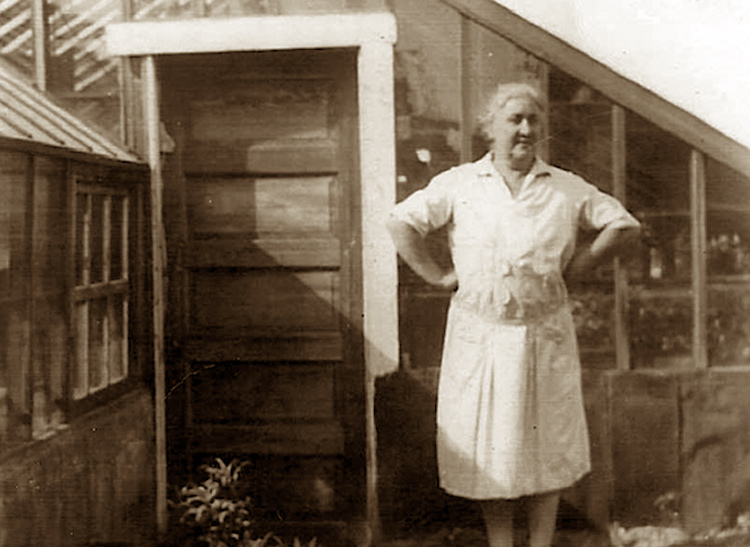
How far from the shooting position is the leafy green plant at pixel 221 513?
4086 millimetres

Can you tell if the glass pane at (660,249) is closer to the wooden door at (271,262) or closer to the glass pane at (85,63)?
the wooden door at (271,262)

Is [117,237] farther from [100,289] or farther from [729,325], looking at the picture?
[729,325]

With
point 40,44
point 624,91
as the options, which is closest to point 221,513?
point 40,44

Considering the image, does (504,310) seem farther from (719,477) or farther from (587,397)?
(719,477)

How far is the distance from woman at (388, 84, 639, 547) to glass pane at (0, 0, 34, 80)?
1.79m

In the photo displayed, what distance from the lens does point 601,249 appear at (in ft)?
12.2

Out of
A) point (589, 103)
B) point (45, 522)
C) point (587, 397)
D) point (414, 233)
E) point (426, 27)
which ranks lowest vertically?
point (45, 522)

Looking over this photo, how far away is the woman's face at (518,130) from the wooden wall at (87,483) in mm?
1895

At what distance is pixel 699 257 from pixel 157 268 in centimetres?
235

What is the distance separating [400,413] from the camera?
409 centimetres

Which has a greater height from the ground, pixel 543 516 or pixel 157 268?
pixel 157 268

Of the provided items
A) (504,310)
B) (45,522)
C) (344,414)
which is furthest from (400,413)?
(45,522)

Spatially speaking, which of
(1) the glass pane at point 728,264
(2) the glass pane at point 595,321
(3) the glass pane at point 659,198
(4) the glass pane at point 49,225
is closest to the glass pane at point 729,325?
(1) the glass pane at point 728,264

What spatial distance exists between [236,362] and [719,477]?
2.15 m
